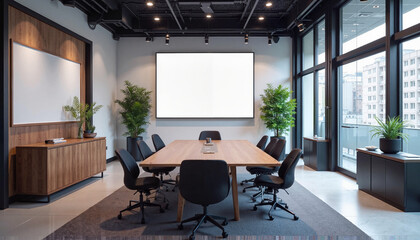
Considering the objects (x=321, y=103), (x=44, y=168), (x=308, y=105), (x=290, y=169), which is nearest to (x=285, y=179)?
(x=290, y=169)

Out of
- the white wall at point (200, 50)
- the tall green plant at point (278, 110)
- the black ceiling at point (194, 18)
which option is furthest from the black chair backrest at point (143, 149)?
the tall green plant at point (278, 110)

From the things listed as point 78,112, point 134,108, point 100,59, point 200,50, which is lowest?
point 78,112

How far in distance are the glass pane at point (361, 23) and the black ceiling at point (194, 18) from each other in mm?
1095

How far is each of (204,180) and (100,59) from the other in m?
5.90

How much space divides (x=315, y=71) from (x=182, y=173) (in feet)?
19.0

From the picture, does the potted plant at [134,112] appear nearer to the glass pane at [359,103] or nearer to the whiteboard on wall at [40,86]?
the whiteboard on wall at [40,86]

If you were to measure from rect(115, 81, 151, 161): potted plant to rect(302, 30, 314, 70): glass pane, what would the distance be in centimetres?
468

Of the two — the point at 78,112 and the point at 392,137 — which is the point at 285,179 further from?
the point at 78,112

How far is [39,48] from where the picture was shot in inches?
195

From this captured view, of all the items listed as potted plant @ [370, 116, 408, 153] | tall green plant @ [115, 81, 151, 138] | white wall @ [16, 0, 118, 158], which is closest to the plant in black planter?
tall green plant @ [115, 81, 151, 138]

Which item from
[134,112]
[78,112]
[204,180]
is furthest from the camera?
[134,112]

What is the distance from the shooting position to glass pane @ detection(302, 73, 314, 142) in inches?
317

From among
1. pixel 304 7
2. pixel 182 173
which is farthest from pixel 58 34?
pixel 304 7

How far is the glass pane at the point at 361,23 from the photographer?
5.10 meters
